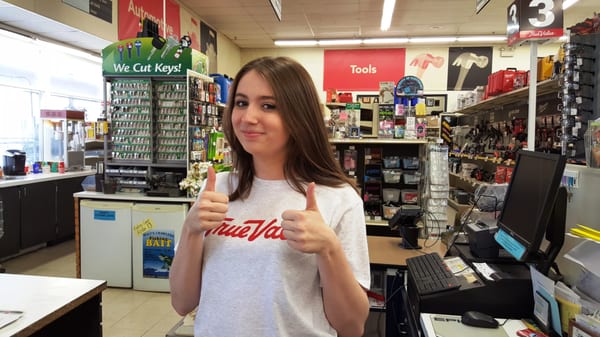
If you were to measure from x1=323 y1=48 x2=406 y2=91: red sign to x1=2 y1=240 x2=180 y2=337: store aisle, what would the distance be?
776 cm

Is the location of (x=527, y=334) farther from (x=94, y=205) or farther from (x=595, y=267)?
(x=94, y=205)

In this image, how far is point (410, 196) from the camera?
469cm

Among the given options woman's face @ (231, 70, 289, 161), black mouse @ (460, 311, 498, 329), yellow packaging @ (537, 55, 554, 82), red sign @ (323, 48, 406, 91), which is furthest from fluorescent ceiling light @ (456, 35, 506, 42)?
woman's face @ (231, 70, 289, 161)

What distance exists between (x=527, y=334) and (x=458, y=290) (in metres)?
0.26

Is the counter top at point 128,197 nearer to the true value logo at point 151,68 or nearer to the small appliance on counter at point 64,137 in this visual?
the true value logo at point 151,68

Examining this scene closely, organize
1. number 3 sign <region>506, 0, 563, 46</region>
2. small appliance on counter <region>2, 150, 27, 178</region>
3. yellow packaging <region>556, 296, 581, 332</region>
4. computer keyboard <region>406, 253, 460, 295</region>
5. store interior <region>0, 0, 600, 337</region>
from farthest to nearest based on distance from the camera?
small appliance on counter <region>2, 150, 27, 178</region> < number 3 sign <region>506, 0, 563, 46</region> < store interior <region>0, 0, 600, 337</region> < computer keyboard <region>406, 253, 460, 295</region> < yellow packaging <region>556, 296, 581, 332</region>

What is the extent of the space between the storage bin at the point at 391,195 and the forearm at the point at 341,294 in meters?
3.71

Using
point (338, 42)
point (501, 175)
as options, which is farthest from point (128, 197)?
point (338, 42)

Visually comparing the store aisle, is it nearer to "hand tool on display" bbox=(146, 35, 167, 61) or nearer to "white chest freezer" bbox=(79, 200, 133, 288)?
"white chest freezer" bbox=(79, 200, 133, 288)

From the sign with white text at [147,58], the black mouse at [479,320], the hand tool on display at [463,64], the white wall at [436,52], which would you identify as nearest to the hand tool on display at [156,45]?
the sign with white text at [147,58]

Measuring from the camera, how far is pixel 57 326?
179 cm

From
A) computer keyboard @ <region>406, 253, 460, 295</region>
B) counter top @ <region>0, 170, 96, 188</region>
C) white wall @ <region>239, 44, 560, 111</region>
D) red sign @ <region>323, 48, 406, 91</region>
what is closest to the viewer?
computer keyboard @ <region>406, 253, 460, 295</region>

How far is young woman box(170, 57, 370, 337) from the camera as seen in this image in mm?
1038

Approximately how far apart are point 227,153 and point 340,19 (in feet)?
14.9
